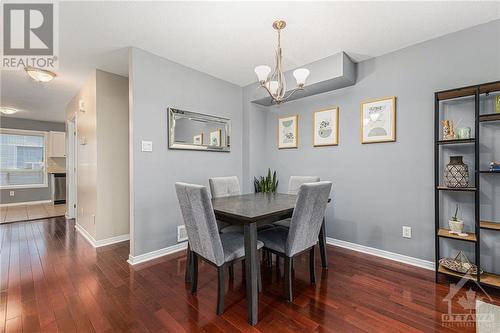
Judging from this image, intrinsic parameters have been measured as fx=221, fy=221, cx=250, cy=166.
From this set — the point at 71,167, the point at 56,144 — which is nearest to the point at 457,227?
the point at 71,167

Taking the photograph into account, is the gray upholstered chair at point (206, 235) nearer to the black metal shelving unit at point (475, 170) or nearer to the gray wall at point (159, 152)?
the gray wall at point (159, 152)

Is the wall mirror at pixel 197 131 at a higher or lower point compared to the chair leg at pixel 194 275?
higher

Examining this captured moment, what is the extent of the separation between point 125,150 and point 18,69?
1692mm

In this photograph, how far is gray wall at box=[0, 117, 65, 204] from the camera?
19.1ft

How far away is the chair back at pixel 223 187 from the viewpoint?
8.70 ft

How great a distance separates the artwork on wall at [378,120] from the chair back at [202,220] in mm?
2200

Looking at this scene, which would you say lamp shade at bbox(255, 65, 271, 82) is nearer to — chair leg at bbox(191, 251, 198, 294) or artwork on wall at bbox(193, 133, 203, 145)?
artwork on wall at bbox(193, 133, 203, 145)

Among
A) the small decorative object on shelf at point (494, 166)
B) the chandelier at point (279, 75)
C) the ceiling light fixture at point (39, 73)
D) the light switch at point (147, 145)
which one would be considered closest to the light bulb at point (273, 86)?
the chandelier at point (279, 75)

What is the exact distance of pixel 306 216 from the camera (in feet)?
5.70

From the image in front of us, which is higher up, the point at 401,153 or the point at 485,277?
the point at 401,153

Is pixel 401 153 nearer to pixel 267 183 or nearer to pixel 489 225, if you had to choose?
pixel 489 225

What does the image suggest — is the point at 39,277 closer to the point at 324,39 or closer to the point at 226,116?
the point at 226,116

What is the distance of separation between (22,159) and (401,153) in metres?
8.75

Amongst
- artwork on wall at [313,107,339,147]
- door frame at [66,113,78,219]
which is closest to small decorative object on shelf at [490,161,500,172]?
artwork on wall at [313,107,339,147]
